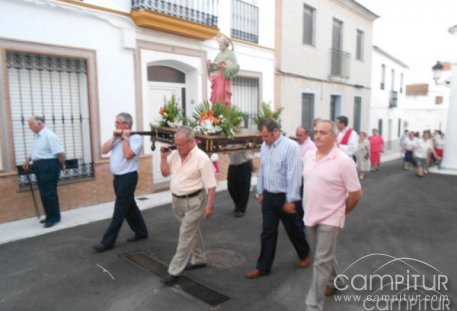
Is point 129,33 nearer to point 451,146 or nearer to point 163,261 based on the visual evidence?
point 163,261

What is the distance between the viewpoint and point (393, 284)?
13.4 ft

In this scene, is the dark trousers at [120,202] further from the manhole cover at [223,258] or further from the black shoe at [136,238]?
the manhole cover at [223,258]

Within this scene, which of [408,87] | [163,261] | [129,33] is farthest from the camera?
[408,87]

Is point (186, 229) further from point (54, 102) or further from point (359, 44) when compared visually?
point (359, 44)

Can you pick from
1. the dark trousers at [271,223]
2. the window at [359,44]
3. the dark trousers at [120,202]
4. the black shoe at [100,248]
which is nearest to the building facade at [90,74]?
the black shoe at [100,248]

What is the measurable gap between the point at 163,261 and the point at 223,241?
1052 mm

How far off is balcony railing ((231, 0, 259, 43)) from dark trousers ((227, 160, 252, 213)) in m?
4.94

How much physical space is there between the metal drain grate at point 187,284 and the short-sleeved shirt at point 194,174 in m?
0.96

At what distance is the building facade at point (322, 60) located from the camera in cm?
1245

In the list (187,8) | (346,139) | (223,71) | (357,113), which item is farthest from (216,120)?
(357,113)

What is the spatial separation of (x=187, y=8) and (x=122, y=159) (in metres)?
5.11

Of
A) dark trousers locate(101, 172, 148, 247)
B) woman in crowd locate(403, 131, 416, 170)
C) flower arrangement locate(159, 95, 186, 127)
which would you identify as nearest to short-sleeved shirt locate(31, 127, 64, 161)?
dark trousers locate(101, 172, 148, 247)

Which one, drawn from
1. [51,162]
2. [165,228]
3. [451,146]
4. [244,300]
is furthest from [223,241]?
[451,146]

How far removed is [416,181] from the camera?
11.1 m
